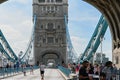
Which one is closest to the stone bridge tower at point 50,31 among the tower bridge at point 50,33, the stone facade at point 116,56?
the tower bridge at point 50,33

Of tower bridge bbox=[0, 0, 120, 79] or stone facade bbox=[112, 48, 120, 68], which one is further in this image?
tower bridge bbox=[0, 0, 120, 79]

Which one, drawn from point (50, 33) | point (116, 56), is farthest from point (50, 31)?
point (116, 56)

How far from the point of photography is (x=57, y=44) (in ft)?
544

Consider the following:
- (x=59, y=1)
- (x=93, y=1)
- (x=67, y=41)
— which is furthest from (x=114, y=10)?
(x=59, y=1)

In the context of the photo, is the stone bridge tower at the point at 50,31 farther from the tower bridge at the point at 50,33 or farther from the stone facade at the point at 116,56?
the stone facade at the point at 116,56

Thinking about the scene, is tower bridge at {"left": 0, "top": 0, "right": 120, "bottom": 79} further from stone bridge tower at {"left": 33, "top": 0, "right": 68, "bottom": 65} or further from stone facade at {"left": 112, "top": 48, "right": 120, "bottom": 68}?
stone facade at {"left": 112, "top": 48, "right": 120, "bottom": 68}

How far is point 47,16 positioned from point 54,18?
2.81 meters

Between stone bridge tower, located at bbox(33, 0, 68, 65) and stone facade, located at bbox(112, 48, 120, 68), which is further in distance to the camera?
stone bridge tower, located at bbox(33, 0, 68, 65)

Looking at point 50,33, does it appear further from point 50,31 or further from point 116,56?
point 116,56

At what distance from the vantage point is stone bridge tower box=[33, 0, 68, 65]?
16400cm

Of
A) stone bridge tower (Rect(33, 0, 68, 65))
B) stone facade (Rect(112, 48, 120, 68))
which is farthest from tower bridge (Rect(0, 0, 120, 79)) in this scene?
stone facade (Rect(112, 48, 120, 68))

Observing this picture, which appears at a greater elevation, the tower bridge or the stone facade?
the tower bridge

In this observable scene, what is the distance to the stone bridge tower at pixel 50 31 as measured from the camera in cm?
16400

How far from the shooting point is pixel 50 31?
168 metres
